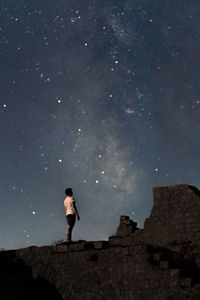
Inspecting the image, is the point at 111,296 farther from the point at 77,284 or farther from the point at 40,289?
the point at 40,289

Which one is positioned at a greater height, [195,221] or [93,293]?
[195,221]

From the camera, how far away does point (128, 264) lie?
407 inches

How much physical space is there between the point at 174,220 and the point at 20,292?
534 cm

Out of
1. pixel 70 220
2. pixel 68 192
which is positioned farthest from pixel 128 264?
pixel 68 192

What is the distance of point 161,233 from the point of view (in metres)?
12.2

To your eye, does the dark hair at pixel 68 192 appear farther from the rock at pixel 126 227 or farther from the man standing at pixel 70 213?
the rock at pixel 126 227

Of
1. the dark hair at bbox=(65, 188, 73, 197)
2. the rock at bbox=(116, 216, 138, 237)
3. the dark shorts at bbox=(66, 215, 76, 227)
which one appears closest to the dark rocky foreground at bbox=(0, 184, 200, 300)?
the rock at bbox=(116, 216, 138, 237)

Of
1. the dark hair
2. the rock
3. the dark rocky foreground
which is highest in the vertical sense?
the dark hair

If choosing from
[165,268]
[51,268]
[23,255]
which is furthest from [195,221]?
[23,255]

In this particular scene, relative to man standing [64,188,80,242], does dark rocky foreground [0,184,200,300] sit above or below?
below

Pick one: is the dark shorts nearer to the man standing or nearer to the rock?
the man standing

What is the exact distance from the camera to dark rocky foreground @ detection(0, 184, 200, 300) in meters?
9.80

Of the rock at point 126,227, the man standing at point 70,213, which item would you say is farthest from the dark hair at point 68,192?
the rock at point 126,227

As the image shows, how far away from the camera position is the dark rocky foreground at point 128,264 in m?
9.80
